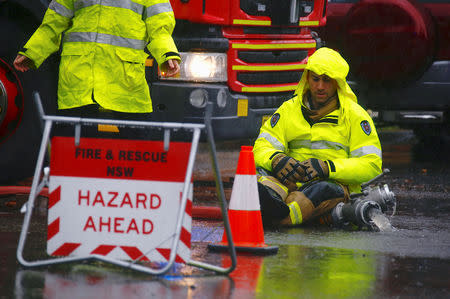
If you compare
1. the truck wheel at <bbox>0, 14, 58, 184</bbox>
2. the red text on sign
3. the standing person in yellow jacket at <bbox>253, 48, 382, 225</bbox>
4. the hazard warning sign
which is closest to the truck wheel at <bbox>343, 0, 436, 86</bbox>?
the standing person in yellow jacket at <bbox>253, 48, 382, 225</bbox>

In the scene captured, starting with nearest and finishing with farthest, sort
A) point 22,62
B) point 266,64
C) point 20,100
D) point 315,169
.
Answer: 1. point 22,62
2. point 315,169
3. point 20,100
4. point 266,64

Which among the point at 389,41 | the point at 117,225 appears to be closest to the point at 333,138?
the point at 117,225

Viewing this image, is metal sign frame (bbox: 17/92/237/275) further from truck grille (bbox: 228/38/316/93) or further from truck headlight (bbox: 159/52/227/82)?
truck grille (bbox: 228/38/316/93)

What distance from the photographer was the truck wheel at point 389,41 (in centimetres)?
1042

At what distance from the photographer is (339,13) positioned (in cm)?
1119

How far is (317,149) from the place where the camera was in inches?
314

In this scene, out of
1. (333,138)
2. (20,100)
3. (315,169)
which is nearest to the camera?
(315,169)

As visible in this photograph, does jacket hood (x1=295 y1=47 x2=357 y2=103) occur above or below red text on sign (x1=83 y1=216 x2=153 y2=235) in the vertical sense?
above

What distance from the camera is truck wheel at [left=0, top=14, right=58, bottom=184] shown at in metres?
8.62

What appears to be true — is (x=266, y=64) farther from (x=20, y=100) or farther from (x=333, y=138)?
(x=20, y=100)

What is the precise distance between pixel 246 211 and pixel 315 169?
3.78ft

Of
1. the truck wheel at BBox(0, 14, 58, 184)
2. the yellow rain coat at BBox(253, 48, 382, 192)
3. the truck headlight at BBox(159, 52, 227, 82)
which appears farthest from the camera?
the truck headlight at BBox(159, 52, 227, 82)

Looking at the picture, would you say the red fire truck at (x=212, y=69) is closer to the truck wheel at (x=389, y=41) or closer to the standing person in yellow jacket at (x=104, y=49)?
the truck wheel at (x=389, y=41)

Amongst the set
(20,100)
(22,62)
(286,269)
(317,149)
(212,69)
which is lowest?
(286,269)
